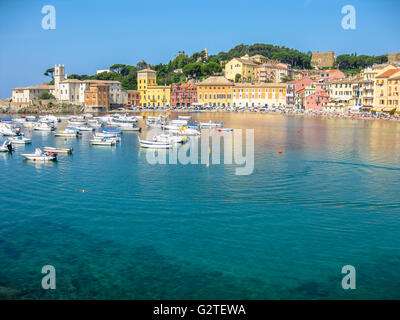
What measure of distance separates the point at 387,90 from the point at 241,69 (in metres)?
34.3

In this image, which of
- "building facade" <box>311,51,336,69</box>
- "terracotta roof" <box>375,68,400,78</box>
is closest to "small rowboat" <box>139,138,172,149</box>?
"terracotta roof" <box>375,68,400,78</box>

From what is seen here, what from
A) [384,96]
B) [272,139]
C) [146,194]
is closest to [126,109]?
[384,96]

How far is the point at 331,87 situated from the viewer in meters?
68.5

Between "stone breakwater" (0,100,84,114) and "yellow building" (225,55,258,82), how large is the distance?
29.0 m

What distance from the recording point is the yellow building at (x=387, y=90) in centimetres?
5512

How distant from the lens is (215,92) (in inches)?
3147

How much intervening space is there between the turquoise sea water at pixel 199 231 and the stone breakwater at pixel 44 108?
194 ft

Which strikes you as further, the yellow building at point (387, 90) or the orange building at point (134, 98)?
the orange building at point (134, 98)

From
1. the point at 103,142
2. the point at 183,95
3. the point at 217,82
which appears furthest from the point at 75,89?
the point at 103,142

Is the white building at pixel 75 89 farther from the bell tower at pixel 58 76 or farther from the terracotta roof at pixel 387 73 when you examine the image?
the terracotta roof at pixel 387 73

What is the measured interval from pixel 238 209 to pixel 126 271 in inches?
199

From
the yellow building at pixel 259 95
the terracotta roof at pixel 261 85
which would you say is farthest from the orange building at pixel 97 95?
the terracotta roof at pixel 261 85

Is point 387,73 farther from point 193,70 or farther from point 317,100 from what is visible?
point 193,70

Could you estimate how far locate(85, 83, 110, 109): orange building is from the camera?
77.3 metres
